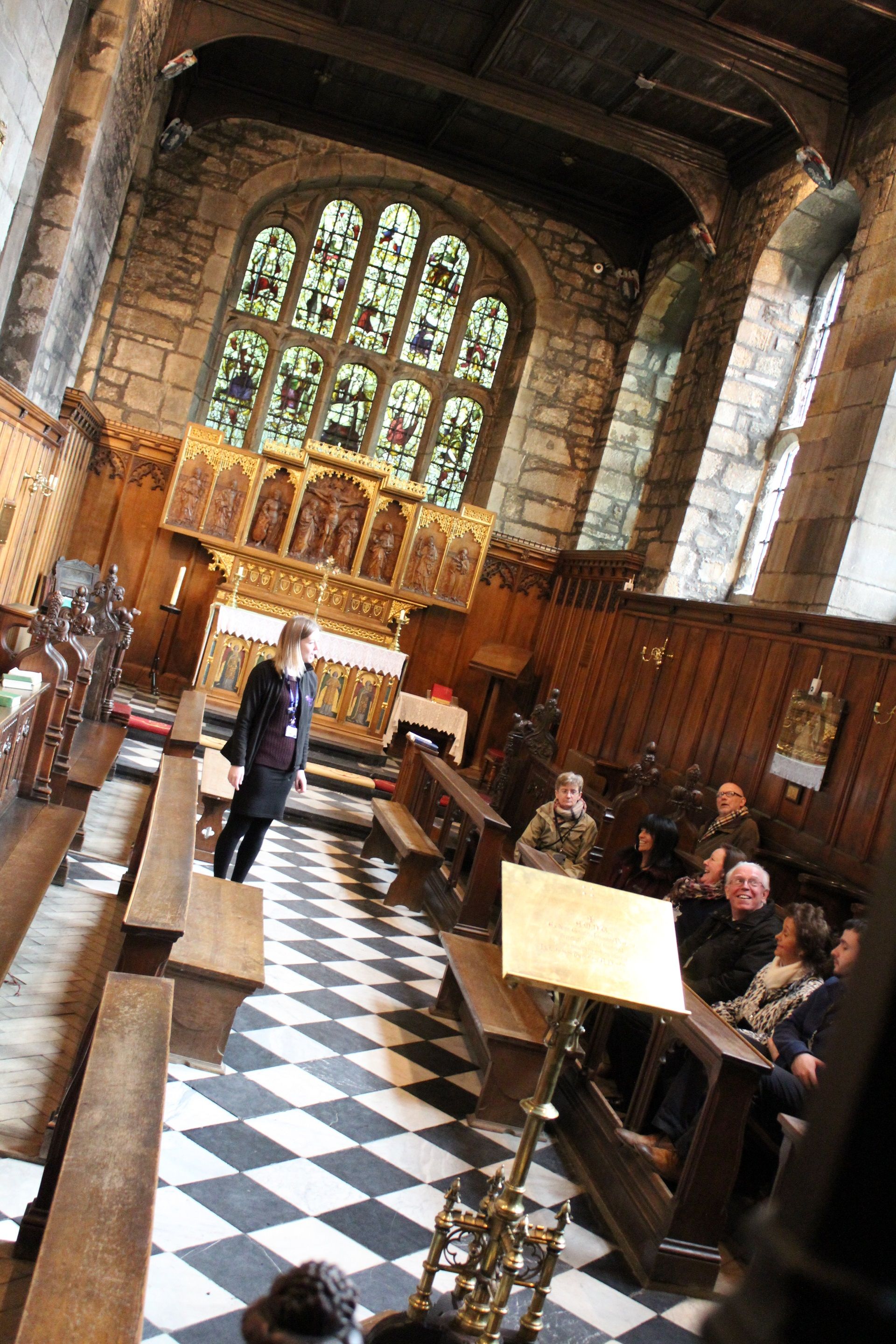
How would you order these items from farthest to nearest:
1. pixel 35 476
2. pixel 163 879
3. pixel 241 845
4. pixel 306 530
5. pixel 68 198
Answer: pixel 306 530, pixel 35 476, pixel 68 198, pixel 241 845, pixel 163 879

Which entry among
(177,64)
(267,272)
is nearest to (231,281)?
(267,272)

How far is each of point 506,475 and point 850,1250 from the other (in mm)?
13194

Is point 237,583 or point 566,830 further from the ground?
point 237,583

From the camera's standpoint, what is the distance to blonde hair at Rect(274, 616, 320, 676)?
4.89m

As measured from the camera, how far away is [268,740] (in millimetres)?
4977

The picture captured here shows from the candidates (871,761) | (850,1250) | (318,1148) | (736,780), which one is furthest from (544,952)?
(736,780)

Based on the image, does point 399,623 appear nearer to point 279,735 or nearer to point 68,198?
point 68,198

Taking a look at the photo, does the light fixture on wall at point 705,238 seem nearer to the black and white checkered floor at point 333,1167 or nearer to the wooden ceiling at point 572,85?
the wooden ceiling at point 572,85

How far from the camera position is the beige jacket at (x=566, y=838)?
6266mm

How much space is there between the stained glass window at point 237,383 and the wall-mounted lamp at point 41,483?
4.38 m

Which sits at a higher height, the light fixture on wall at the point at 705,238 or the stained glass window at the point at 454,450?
the light fixture on wall at the point at 705,238

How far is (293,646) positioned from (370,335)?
9.80m

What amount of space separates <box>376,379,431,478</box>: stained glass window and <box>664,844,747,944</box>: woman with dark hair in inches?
382

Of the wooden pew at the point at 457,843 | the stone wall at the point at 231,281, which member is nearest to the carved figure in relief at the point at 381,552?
the stone wall at the point at 231,281
